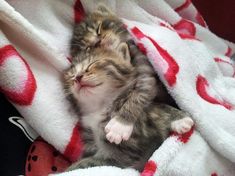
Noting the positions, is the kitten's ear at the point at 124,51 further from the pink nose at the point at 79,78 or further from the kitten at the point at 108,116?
the pink nose at the point at 79,78

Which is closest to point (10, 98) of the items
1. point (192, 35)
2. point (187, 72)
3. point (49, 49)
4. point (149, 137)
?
point (49, 49)

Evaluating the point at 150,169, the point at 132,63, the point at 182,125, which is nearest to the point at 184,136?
the point at 182,125

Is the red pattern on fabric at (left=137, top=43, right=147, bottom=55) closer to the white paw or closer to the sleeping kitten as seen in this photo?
the sleeping kitten

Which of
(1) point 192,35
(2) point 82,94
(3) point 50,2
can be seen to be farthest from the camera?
(1) point 192,35

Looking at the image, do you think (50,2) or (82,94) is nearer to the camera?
(82,94)

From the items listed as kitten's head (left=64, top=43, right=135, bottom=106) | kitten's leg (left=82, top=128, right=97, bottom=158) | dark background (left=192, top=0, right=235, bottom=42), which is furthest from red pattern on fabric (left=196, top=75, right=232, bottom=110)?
dark background (left=192, top=0, right=235, bottom=42)

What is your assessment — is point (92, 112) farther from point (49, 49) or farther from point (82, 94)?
point (49, 49)
